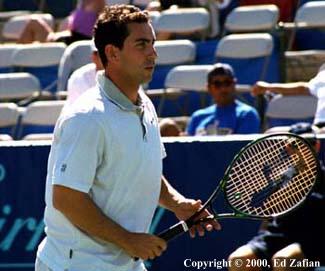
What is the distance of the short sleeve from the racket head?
773 mm

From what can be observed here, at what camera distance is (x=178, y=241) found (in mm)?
6996

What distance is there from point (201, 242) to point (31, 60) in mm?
4605

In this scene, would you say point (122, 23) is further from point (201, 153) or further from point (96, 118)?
point (201, 153)

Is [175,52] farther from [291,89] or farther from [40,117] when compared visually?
[291,89]

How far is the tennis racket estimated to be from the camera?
180 inches

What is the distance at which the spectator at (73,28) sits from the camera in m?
11.0

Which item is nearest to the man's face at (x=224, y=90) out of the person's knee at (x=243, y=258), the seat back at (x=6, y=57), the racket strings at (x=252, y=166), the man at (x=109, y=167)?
the person's knee at (x=243, y=258)

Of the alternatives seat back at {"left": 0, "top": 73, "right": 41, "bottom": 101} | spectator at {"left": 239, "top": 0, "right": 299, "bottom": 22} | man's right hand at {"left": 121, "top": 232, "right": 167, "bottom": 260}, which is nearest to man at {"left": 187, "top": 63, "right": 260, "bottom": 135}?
seat back at {"left": 0, "top": 73, "right": 41, "bottom": 101}

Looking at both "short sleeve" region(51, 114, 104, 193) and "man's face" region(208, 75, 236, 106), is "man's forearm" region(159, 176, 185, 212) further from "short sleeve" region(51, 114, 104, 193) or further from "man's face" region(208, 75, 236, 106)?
"man's face" region(208, 75, 236, 106)

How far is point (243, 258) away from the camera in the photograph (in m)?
6.23

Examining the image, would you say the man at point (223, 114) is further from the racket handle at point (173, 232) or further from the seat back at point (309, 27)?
the racket handle at point (173, 232)

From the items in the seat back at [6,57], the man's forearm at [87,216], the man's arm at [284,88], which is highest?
the man's forearm at [87,216]

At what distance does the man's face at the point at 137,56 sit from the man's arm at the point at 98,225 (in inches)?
18.8

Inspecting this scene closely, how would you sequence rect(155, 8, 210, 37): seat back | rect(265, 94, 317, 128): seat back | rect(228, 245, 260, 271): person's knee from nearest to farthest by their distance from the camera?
rect(228, 245, 260, 271): person's knee, rect(265, 94, 317, 128): seat back, rect(155, 8, 210, 37): seat back
